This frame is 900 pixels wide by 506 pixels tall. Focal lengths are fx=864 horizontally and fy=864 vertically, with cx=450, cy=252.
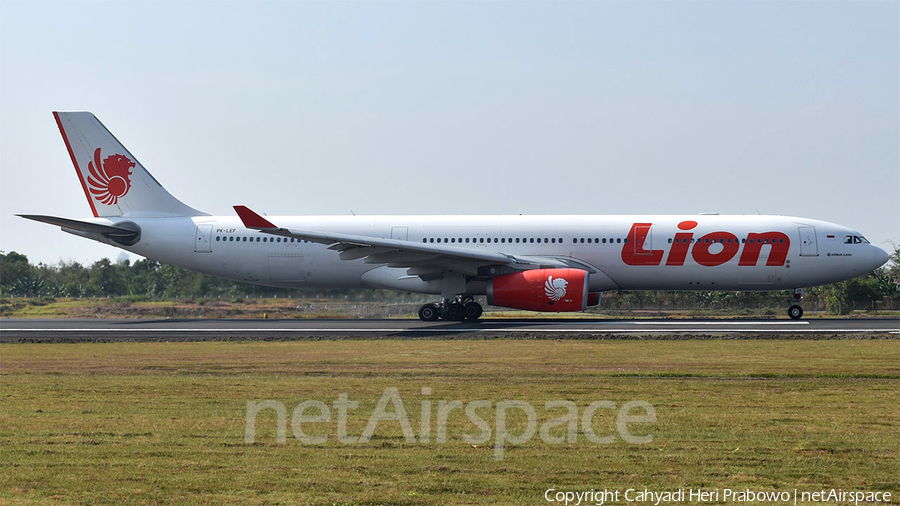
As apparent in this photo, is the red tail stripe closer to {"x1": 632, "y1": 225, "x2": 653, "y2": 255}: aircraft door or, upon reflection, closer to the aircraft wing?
the aircraft wing

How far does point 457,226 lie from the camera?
107ft

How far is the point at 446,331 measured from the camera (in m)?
25.1

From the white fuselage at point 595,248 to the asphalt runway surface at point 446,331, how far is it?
117 inches

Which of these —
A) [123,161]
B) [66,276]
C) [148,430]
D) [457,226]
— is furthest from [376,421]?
[66,276]

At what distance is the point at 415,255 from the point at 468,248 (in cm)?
331

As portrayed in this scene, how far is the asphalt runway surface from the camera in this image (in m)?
22.9

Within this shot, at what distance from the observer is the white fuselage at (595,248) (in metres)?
30.3

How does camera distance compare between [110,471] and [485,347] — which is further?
[485,347]

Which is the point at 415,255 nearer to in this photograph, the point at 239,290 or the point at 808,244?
the point at 808,244

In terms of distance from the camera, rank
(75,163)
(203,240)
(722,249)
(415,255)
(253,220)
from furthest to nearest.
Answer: (75,163), (203,240), (722,249), (415,255), (253,220)

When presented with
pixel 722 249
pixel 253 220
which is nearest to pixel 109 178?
pixel 253 220

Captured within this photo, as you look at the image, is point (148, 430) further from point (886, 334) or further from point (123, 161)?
point (123, 161)

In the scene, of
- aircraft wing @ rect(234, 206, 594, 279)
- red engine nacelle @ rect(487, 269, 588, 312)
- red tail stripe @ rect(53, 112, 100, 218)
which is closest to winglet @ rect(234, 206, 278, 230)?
aircraft wing @ rect(234, 206, 594, 279)

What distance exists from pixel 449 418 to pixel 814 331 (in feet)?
53.5
